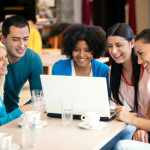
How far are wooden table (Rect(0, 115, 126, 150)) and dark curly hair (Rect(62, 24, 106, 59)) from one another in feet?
2.92

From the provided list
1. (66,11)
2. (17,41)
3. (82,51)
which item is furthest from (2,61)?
(66,11)

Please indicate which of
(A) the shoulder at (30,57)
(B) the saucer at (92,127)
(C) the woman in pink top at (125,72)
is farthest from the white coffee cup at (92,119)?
(A) the shoulder at (30,57)

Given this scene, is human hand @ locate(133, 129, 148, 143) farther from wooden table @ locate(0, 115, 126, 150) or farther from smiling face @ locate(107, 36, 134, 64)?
smiling face @ locate(107, 36, 134, 64)

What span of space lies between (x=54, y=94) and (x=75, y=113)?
0.54ft

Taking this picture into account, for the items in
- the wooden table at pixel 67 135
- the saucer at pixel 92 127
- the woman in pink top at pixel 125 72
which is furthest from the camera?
the woman in pink top at pixel 125 72

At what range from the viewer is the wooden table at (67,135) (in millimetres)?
1576

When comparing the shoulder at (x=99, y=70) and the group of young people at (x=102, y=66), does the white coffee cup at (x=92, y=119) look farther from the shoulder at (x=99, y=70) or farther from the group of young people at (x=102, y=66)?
the shoulder at (x=99, y=70)

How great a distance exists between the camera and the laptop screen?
1.89 metres

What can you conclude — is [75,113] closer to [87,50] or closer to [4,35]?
[87,50]

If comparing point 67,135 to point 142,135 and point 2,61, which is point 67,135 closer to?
point 142,135

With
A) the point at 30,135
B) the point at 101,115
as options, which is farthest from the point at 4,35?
the point at 30,135

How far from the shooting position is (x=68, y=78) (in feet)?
6.33

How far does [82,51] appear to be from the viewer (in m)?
2.69

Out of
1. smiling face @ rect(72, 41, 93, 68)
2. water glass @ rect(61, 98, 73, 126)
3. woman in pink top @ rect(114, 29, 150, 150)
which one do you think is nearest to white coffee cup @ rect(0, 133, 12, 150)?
water glass @ rect(61, 98, 73, 126)
